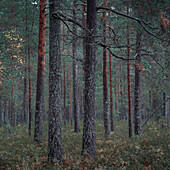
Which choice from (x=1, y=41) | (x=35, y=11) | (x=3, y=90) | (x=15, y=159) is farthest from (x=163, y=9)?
(x=3, y=90)

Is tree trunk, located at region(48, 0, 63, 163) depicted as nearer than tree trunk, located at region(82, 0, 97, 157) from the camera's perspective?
Yes

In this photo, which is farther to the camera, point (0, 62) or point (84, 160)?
point (0, 62)

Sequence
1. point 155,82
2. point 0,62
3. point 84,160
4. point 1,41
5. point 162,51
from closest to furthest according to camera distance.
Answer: point 84,160 → point 162,51 → point 1,41 → point 0,62 → point 155,82

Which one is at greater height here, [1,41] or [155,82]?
[1,41]

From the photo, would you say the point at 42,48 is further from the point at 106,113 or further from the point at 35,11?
the point at 106,113

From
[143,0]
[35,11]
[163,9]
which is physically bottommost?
[163,9]

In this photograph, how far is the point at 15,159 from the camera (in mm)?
7156

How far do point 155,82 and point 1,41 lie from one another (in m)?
10.8

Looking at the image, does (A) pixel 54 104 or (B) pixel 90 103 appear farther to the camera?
(B) pixel 90 103

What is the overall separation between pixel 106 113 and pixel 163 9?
1044 cm

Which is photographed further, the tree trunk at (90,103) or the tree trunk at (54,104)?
the tree trunk at (90,103)

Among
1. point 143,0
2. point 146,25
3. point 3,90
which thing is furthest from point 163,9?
point 3,90

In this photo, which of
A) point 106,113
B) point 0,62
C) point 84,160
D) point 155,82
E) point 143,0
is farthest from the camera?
point 106,113

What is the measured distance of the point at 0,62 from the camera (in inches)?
482
